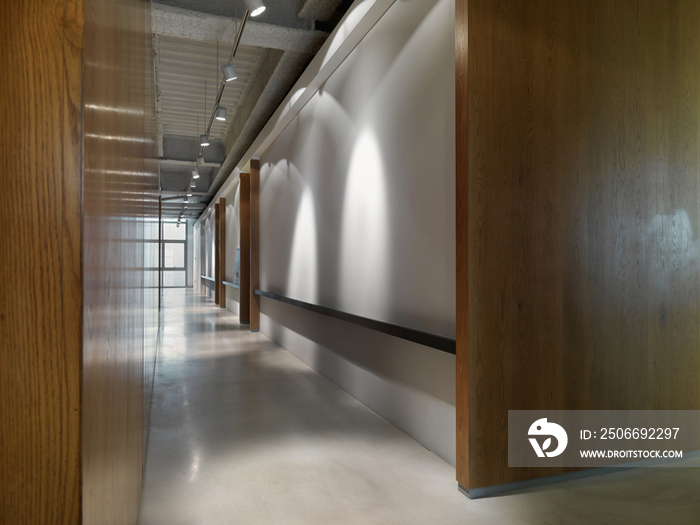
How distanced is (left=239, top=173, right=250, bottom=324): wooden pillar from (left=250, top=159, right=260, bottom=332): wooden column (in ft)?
3.62

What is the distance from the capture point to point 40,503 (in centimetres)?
76

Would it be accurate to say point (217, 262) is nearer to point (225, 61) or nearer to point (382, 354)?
point (225, 61)

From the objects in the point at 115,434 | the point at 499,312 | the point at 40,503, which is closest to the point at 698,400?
the point at 499,312

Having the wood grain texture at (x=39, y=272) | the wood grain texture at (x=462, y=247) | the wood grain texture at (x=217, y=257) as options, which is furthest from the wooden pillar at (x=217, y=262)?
Result: the wood grain texture at (x=39, y=272)

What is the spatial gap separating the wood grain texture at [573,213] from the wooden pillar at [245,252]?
26.3 feet

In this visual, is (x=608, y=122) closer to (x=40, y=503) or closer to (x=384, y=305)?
(x=384, y=305)

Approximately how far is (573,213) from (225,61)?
5.97 meters

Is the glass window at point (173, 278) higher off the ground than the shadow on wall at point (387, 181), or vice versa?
the shadow on wall at point (387, 181)

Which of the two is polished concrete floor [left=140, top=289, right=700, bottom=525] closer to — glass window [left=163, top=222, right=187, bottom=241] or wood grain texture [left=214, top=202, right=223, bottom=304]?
wood grain texture [left=214, top=202, right=223, bottom=304]

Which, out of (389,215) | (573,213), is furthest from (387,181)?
(573,213)

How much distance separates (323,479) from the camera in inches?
108

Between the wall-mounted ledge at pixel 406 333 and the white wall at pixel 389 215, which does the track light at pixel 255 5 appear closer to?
the white wall at pixel 389 215

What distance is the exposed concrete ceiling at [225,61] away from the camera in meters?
4.79

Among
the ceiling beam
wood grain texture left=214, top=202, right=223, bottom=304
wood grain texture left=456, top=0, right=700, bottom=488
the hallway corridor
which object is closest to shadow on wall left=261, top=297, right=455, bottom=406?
the hallway corridor
